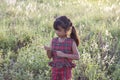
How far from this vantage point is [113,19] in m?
7.99

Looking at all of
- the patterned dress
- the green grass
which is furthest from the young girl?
the green grass

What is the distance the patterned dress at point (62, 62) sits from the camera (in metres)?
4.31

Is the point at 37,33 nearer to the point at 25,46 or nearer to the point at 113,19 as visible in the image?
the point at 25,46

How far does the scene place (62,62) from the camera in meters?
4.34

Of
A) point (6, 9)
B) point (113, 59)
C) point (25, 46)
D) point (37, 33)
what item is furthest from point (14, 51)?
point (6, 9)

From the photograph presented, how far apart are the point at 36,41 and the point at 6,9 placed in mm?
2383

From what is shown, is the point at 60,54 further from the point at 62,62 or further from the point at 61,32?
the point at 61,32

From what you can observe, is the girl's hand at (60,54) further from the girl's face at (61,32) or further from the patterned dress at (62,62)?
the girl's face at (61,32)

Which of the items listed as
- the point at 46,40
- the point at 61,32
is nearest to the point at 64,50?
the point at 61,32

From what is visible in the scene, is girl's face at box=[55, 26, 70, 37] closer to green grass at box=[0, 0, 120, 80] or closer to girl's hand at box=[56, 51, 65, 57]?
girl's hand at box=[56, 51, 65, 57]

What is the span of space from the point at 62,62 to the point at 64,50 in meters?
0.16

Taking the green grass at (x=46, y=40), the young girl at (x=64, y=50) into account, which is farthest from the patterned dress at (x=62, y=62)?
the green grass at (x=46, y=40)

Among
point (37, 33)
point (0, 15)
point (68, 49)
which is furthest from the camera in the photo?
point (0, 15)

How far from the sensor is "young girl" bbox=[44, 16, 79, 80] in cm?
422
